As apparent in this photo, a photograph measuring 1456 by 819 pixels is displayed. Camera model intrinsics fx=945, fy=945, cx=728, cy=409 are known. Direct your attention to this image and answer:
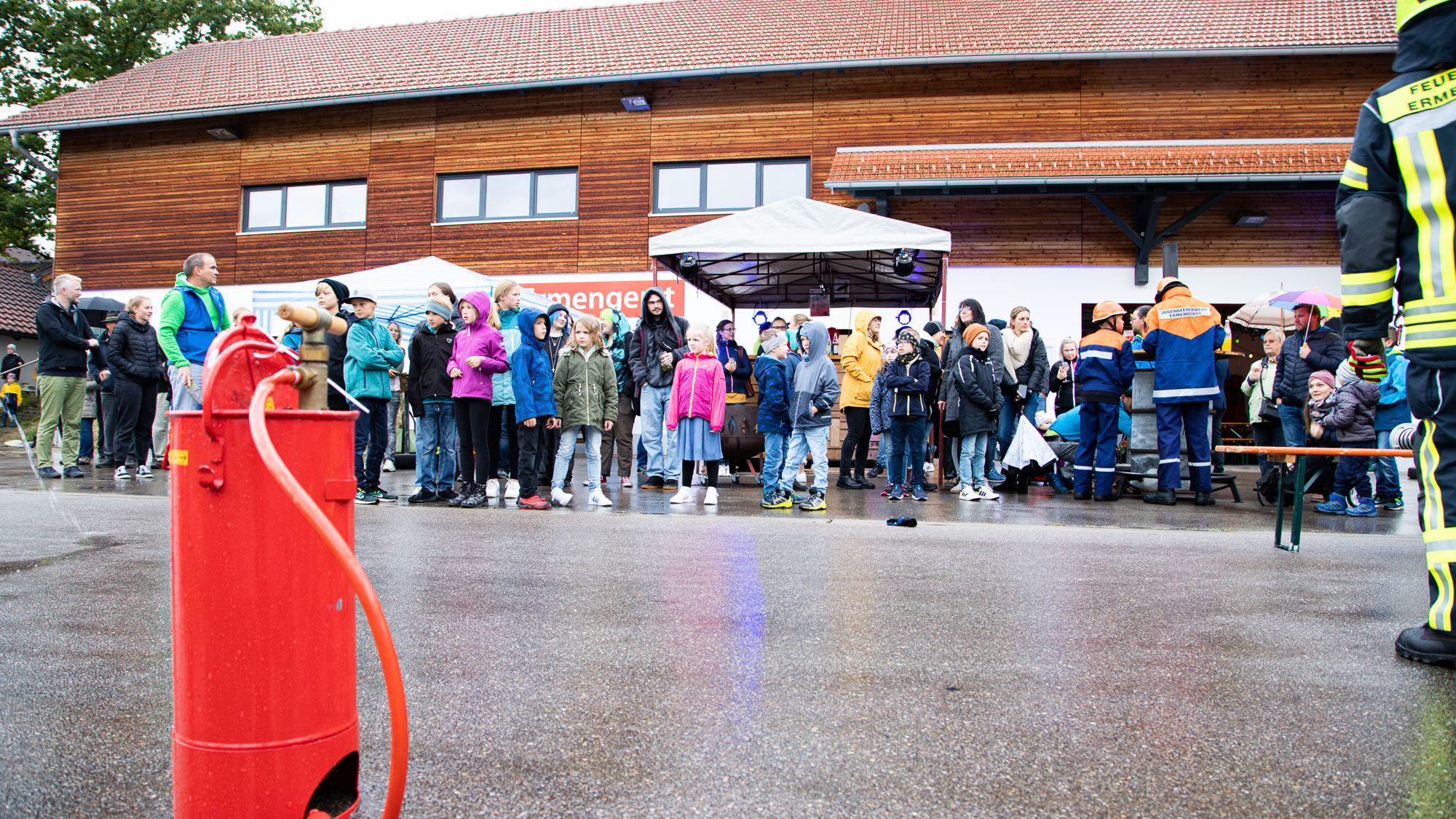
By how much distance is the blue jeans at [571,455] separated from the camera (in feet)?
28.0

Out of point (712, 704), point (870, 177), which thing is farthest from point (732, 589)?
point (870, 177)

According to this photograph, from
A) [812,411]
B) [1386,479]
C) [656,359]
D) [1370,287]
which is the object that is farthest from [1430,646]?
[656,359]

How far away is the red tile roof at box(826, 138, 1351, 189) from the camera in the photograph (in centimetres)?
1569

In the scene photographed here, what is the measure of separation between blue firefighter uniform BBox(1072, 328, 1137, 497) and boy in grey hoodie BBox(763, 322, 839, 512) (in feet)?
9.40

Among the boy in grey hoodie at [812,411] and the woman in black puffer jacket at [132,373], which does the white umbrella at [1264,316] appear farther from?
the woman in black puffer jacket at [132,373]

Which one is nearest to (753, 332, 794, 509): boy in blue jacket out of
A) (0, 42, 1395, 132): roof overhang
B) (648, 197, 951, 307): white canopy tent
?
(648, 197, 951, 307): white canopy tent

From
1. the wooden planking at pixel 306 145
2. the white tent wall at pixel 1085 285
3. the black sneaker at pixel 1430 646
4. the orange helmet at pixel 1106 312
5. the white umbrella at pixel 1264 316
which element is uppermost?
the wooden planking at pixel 306 145

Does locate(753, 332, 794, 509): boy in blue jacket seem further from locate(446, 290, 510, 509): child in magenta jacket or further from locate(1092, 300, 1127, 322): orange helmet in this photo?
locate(1092, 300, 1127, 322): orange helmet

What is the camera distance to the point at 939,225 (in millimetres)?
18312

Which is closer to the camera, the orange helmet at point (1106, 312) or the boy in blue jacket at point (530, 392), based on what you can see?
the boy in blue jacket at point (530, 392)

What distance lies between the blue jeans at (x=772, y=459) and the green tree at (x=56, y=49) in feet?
116

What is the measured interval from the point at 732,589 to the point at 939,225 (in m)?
15.0

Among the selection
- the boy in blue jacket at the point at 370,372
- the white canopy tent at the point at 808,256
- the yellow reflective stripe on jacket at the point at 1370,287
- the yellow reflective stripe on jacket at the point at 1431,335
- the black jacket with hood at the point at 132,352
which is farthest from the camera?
the white canopy tent at the point at 808,256

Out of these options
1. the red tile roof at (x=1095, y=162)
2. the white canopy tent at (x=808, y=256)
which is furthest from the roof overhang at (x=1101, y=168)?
A: the white canopy tent at (x=808, y=256)
